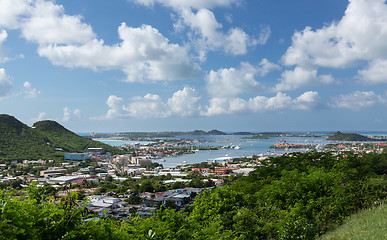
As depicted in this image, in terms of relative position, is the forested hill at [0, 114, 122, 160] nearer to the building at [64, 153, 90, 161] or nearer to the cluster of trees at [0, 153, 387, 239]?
the building at [64, 153, 90, 161]

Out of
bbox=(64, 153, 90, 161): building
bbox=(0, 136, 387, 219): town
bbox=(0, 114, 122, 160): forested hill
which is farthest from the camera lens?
bbox=(64, 153, 90, 161): building

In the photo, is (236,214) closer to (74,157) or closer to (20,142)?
(74,157)

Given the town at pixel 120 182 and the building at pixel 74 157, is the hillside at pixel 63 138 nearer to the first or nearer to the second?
the town at pixel 120 182

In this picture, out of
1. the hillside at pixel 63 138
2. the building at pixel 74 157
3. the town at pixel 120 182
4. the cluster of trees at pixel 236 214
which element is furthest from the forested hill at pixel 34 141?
the cluster of trees at pixel 236 214

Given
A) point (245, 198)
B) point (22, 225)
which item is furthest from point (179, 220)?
point (245, 198)

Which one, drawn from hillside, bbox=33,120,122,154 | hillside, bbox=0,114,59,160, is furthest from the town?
hillside, bbox=33,120,122,154

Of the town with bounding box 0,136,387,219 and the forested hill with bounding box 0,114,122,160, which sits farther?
the forested hill with bounding box 0,114,122,160

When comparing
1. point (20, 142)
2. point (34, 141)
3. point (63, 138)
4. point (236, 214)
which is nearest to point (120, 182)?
point (236, 214)

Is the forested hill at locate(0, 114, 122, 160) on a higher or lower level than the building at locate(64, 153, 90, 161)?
higher
